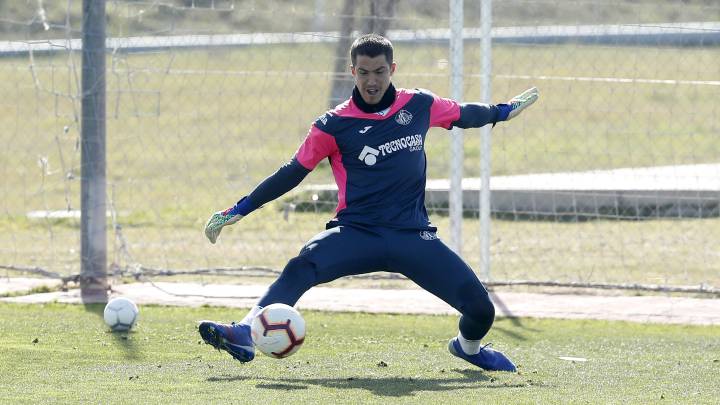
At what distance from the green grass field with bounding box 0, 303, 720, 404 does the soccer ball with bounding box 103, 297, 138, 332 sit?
0.11m

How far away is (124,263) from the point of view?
11.7m

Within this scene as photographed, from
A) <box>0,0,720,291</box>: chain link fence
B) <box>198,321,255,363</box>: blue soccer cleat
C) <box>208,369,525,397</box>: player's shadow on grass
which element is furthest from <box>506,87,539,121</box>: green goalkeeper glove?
<box>0,0,720,291</box>: chain link fence

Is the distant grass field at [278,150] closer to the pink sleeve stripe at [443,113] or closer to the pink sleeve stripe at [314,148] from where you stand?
the pink sleeve stripe at [443,113]

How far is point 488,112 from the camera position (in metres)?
7.64

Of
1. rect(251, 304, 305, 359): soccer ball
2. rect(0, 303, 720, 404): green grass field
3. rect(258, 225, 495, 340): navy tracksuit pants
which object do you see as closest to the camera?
rect(0, 303, 720, 404): green grass field

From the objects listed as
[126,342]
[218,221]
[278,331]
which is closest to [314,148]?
[218,221]

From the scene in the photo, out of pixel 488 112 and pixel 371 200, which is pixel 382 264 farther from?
pixel 488 112

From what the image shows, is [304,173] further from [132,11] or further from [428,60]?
[428,60]

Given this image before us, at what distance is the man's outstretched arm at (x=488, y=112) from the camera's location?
7543 millimetres

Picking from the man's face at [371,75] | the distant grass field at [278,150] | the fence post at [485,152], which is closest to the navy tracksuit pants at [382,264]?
the man's face at [371,75]

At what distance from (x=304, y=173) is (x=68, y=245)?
630 cm

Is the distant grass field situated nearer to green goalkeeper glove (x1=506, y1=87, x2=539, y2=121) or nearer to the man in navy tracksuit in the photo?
green goalkeeper glove (x1=506, y1=87, x2=539, y2=121)

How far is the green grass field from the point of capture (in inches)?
256

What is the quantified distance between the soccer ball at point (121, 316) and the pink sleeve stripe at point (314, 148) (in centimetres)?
201
